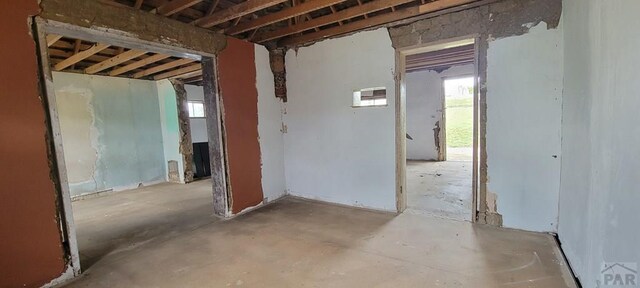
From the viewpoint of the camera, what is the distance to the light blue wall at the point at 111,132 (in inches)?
200

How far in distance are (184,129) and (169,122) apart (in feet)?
1.54

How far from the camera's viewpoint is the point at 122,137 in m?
5.77

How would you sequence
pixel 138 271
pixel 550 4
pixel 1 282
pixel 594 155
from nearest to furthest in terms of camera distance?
1. pixel 594 155
2. pixel 1 282
3. pixel 138 271
4. pixel 550 4

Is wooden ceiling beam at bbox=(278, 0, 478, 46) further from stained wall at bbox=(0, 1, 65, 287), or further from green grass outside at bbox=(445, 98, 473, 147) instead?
green grass outside at bbox=(445, 98, 473, 147)

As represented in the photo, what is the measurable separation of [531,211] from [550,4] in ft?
6.77

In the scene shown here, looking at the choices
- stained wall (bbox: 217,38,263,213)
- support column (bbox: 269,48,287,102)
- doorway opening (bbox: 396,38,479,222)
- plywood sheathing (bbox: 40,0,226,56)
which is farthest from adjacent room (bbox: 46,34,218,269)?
doorway opening (bbox: 396,38,479,222)

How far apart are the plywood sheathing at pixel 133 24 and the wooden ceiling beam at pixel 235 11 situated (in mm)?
207

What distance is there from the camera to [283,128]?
14.8 feet

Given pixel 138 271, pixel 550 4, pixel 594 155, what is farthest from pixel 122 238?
pixel 550 4

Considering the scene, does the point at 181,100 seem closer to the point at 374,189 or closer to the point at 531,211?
the point at 374,189

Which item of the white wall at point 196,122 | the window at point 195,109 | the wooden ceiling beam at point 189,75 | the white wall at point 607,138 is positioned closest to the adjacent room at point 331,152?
the white wall at point 607,138

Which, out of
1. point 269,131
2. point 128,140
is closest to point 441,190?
point 269,131

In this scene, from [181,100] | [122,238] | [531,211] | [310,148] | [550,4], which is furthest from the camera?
[181,100]

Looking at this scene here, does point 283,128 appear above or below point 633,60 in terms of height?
below
